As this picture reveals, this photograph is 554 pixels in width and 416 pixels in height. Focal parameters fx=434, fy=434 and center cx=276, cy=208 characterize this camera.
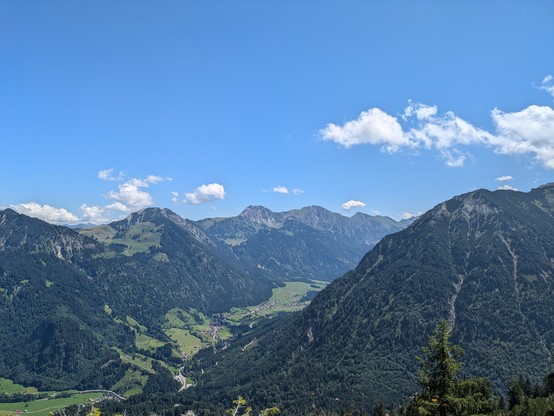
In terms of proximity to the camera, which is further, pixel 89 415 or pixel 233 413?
pixel 233 413

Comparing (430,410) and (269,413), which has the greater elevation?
(269,413)

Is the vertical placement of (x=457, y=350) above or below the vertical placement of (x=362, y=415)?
above

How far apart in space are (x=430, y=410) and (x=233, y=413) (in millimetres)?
16389

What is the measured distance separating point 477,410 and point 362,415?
5880 inches

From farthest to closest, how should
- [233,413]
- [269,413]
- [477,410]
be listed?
[477,410], [233,413], [269,413]

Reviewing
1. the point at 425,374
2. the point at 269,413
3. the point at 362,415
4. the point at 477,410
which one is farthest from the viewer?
the point at 362,415

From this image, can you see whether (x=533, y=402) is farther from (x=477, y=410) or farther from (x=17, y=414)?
(x=17, y=414)

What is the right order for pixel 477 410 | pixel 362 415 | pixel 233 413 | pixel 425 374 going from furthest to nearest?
pixel 362 415 → pixel 425 374 → pixel 477 410 → pixel 233 413

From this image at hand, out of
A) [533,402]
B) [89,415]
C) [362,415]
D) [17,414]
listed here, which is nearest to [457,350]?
[89,415]

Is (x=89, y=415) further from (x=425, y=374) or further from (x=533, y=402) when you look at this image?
(x=533, y=402)

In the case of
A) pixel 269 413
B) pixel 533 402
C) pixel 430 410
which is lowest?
pixel 533 402

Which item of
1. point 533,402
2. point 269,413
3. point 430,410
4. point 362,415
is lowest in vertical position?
point 362,415

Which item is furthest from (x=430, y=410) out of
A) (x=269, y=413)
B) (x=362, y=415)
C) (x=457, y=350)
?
(x=362, y=415)

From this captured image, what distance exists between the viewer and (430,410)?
34188 mm
